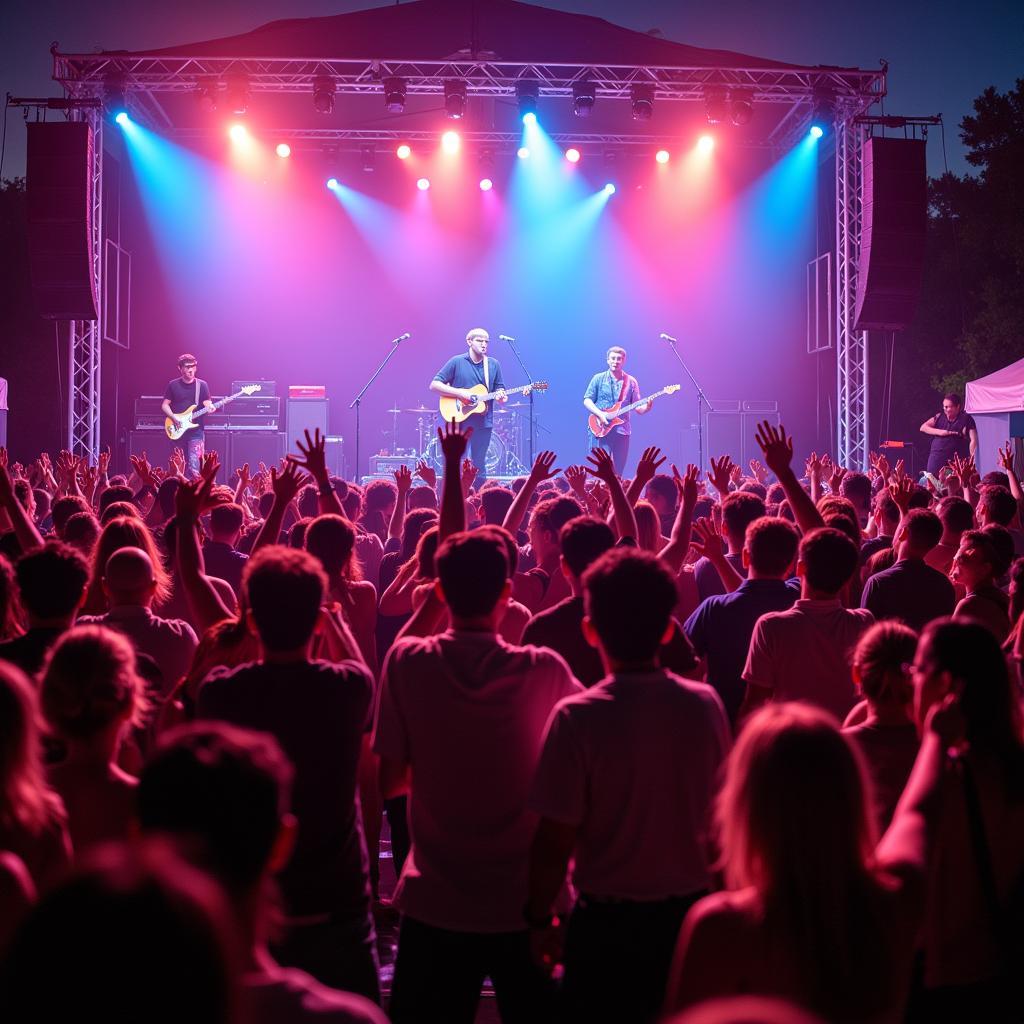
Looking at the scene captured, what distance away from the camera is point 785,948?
1.55 meters

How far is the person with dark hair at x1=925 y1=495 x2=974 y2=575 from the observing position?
17.5ft

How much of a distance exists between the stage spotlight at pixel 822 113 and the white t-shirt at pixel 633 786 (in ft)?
43.5

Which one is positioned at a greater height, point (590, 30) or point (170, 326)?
point (590, 30)

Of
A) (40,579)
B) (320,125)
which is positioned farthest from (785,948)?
(320,125)

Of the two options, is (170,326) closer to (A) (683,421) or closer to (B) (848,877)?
(A) (683,421)

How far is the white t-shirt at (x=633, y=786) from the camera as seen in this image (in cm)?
231

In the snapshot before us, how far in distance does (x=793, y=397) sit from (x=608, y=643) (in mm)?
17773

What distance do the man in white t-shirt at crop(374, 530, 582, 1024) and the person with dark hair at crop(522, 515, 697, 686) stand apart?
2.50 ft

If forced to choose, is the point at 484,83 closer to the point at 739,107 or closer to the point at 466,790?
the point at 739,107

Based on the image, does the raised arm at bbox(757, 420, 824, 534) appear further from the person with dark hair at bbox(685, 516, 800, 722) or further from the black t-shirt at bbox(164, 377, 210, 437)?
the black t-shirt at bbox(164, 377, 210, 437)

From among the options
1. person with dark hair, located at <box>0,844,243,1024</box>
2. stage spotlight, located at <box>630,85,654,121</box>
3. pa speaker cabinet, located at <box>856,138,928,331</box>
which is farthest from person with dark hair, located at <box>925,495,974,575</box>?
stage spotlight, located at <box>630,85,654,121</box>

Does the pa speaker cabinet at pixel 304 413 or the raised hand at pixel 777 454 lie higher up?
the pa speaker cabinet at pixel 304 413

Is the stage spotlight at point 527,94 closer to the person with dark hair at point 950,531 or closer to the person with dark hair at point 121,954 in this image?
the person with dark hair at point 950,531

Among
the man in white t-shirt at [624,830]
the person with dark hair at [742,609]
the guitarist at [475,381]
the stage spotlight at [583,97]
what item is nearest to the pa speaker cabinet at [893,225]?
the stage spotlight at [583,97]
